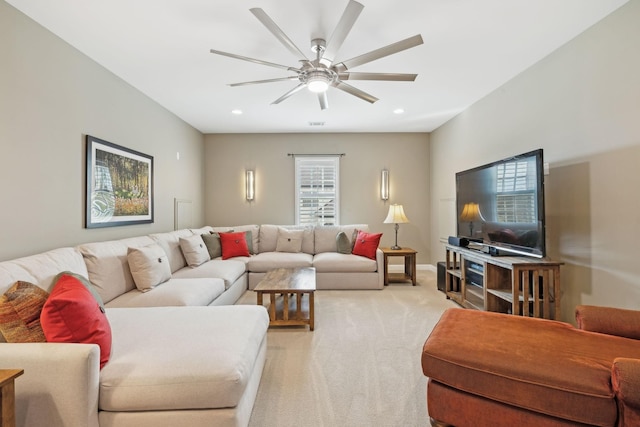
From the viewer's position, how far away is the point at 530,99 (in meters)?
3.01

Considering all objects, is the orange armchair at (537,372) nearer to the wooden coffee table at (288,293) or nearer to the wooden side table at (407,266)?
the wooden coffee table at (288,293)

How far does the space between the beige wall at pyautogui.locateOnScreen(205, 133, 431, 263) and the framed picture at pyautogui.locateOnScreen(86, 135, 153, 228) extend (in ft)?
6.27

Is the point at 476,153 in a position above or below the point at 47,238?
above

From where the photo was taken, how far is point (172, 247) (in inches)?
140

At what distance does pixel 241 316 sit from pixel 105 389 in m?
0.78

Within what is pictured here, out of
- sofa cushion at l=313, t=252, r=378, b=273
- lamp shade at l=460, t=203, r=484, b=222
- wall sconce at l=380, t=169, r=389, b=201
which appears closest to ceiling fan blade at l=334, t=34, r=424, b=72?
lamp shade at l=460, t=203, r=484, b=222

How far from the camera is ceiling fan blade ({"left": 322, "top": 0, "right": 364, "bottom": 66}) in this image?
5.51ft

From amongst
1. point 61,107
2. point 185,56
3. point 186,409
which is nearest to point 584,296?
point 186,409

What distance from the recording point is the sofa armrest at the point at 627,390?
1095mm

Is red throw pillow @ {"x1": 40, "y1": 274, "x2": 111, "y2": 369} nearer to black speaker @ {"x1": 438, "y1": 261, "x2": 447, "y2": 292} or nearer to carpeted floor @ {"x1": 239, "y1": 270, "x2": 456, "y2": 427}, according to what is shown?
carpeted floor @ {"x1": 239, "y1": 270, "x2": 456, "y2": 427}

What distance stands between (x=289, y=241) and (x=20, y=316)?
3.70 metres

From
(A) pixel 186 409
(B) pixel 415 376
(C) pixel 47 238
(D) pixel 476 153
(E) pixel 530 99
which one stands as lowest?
(B) pixel 415 376

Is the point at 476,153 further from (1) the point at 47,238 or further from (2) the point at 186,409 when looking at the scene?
(1) the point at 47,238

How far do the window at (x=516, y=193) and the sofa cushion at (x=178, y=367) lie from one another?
2.55 meters
